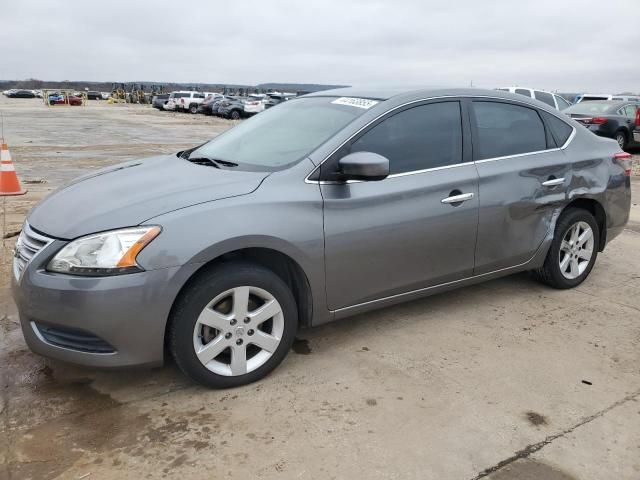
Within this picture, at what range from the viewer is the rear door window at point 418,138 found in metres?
3.52

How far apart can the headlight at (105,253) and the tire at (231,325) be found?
1.07ft

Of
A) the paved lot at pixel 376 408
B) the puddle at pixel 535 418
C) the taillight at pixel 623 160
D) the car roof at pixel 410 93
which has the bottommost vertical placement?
the puddle at pixel 535 418

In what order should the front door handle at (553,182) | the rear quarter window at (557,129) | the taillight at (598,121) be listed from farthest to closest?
the taillight at (598,121)
the rear quarter window at (557,129)
the front door handle at (553,182)

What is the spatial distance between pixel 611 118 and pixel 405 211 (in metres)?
13.6

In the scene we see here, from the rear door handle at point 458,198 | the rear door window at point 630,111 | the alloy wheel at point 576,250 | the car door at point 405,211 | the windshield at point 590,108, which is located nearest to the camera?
the car door at point 405,211

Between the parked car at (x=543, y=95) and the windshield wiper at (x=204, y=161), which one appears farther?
the parked car at (x=543, y=95)

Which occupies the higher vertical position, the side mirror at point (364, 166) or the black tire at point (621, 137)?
the side mirror at point (364, 166)

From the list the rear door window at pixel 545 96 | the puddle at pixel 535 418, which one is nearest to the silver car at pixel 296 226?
the puddle at pixel 535 418

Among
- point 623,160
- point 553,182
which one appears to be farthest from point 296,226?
point 623,160

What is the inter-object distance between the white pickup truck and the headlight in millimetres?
42208

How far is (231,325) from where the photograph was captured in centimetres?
298

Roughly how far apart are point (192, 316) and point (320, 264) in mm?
777

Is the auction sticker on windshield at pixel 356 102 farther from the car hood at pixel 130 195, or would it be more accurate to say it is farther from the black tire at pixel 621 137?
the black tire at pixel 621 137

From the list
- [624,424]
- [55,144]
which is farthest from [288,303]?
[55,144]
